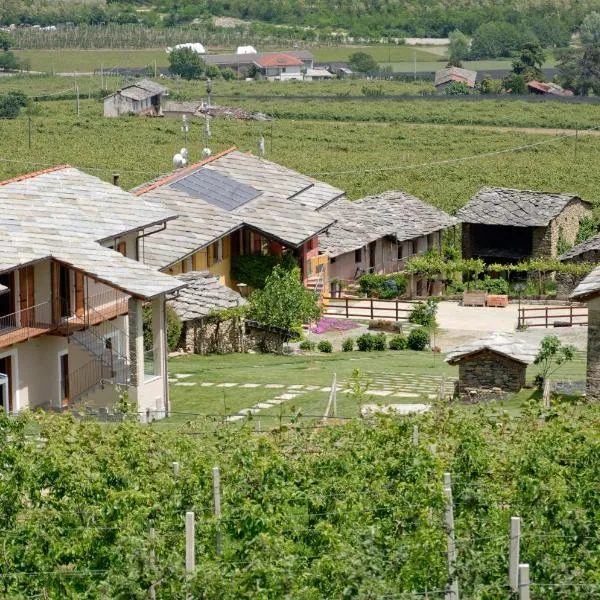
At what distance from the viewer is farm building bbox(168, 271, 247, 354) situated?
60.6 m

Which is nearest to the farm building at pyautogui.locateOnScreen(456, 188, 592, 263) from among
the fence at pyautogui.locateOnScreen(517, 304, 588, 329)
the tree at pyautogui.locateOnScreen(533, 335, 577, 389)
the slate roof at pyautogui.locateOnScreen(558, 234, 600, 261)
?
the slate roof at pyautogui.locateOnScreen(558, 234, 600, 261)

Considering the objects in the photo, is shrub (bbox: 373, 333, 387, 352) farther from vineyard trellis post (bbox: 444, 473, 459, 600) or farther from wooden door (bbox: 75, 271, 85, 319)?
vineyard trellis post (bbox: 444, 473, 459, 600)

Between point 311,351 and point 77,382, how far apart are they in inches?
Answer: 545

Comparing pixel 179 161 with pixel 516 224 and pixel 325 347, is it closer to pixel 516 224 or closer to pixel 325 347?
pixel 516 224

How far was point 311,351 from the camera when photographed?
62.7 m

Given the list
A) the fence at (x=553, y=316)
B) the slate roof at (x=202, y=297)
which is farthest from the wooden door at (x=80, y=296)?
the fence at (x=553, y=316)

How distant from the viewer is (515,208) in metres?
87.2

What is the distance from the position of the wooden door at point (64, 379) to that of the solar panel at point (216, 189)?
67.7 ft

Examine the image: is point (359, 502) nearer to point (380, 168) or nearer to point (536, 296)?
point (536, 296)

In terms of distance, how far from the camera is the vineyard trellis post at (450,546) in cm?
2973

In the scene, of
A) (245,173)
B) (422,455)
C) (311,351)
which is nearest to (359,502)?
(422,455)

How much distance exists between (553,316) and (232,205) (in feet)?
41.9

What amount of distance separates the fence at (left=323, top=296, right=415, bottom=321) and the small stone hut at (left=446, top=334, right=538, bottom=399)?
18066mm

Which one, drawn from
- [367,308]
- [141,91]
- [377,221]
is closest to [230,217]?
[367,308]
